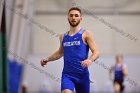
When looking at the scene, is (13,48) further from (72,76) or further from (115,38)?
(115,38)

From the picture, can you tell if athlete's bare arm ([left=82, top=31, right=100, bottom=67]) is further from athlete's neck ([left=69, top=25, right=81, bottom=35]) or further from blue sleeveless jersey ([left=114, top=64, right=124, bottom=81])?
blue sleeveless jersey ([left=114, top=64, right=124, bottom=81])

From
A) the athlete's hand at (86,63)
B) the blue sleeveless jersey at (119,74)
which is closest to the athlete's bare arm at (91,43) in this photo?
the athlete's hand at (86,63)

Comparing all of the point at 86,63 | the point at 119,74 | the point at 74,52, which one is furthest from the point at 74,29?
the point at 119,74

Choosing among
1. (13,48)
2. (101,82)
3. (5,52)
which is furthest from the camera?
(101,82)

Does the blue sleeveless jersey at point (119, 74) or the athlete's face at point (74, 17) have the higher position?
the athlete's face at point (74, 17)

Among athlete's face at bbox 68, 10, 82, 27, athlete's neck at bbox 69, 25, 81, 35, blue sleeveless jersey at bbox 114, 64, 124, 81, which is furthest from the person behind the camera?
blue sleeveless jersey at bbox 114, 64, 124, 81

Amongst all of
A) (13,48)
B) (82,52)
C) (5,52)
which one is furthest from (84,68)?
(13,48)

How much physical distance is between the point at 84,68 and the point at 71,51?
0.58ft

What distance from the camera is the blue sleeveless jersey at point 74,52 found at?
10.9ft

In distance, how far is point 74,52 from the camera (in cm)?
334

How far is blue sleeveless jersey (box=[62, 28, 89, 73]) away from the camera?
10.9 feet

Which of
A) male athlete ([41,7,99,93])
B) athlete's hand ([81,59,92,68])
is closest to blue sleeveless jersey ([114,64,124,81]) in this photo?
male athlete ([41,7,99,93])

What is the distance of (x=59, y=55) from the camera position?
3502 millimetres

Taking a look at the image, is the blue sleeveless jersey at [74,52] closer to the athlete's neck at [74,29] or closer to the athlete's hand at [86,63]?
the athlete's neck at [74,29]
